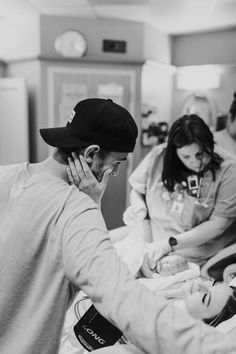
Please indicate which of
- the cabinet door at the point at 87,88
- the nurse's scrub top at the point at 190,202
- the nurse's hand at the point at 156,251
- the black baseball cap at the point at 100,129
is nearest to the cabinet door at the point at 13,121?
the cabinet door at the point at 87,88

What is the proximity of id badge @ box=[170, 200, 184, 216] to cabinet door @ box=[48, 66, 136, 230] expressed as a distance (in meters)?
2.13

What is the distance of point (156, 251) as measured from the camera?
1869 millimetres

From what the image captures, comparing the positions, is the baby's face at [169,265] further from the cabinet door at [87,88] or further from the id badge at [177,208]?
the cabinet door at [87,88]

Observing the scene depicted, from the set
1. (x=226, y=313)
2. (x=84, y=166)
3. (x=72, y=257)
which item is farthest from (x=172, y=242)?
(x=72, y=257)

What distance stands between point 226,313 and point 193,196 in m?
0.76

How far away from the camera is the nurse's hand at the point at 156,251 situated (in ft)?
6.01

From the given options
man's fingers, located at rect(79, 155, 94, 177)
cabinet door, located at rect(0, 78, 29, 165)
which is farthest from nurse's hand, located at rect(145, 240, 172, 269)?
cabinet door, located at rect(0, 78, 29, 165)

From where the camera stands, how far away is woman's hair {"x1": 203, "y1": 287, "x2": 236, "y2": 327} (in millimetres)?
1293

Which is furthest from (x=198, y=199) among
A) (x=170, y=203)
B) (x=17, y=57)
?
(x=17, y=57)

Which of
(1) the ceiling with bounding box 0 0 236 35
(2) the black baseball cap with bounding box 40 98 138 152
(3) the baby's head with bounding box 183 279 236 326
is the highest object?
(1) the ceiling with bounding box 0 0 236 35

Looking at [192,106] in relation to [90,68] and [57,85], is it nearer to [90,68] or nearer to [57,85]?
[90,68]

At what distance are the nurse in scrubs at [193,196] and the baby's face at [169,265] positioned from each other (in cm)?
4

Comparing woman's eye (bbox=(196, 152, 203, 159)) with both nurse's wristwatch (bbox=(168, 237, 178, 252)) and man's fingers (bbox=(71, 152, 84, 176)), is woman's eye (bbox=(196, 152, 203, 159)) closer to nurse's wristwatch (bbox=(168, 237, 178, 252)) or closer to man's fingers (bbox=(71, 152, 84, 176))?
nurse's wristwatch (bbox=(168, 237, 178, 252))

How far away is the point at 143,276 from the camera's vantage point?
1822mm
